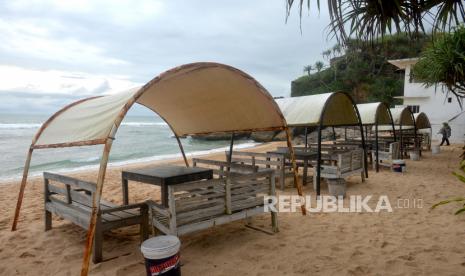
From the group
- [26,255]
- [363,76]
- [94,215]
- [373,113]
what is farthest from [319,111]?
[363,76]

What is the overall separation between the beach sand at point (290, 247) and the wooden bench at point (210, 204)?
0.50 m

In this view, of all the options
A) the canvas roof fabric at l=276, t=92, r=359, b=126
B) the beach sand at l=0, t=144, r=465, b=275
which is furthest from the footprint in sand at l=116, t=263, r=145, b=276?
the canvas roof fabric at l=276, t=92, r=359, b=126

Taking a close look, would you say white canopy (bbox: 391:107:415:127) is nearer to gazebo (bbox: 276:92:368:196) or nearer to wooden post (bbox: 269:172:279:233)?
gazebo (bbox: 276:92:368:196)

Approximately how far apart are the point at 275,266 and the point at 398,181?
747 cm

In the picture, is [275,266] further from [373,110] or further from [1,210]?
[373,110]

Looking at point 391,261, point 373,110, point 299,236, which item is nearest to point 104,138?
point 299,236

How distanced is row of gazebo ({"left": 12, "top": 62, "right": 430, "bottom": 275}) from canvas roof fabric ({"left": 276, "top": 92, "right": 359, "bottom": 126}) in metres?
0.03

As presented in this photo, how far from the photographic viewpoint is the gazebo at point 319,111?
28.9 feet

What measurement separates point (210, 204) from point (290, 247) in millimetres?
1448

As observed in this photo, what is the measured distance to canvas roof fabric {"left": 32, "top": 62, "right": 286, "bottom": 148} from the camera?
4.62 m

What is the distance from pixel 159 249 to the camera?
3625 millimetres

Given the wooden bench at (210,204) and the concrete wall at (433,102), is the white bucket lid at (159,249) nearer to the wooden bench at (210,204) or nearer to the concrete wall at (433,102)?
the wooden bench at (210,204)

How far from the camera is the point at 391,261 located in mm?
4434

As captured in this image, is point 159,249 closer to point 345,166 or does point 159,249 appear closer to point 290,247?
point 290,247
